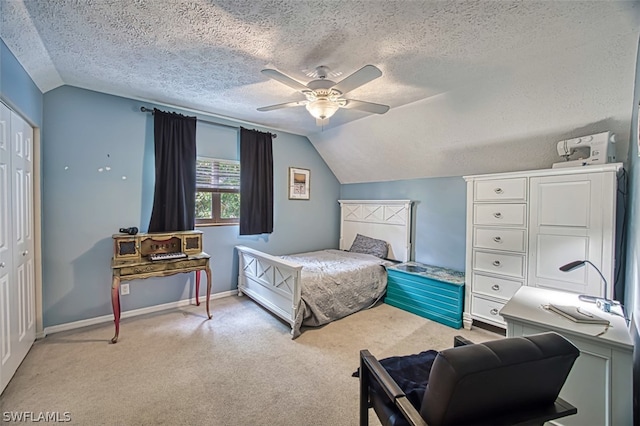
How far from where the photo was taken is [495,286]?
291 centimetres

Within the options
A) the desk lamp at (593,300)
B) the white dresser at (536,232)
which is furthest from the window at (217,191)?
the desk lamp at (593,300)

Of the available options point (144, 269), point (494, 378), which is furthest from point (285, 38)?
point (144, 269)

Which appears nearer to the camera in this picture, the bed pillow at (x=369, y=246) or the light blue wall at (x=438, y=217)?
the light blue wall at (x=438, y=217)

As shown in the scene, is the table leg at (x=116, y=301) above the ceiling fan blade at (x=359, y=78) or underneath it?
underneath

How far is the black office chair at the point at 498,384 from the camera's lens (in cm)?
96

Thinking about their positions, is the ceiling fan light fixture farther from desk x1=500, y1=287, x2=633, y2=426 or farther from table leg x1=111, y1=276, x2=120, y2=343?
table leg x1=111, y1=276, x2=120, y2=343

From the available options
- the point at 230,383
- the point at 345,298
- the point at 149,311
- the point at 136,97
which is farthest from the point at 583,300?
the point at 136,97

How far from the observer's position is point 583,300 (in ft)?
5.94

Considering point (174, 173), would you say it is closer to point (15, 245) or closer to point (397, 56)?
point (15, 245)

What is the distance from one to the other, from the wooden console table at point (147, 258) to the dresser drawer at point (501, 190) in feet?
10.2

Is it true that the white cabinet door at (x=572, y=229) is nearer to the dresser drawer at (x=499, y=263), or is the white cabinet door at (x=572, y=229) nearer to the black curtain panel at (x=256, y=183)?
the dresser drawer at (x=499, y=263)

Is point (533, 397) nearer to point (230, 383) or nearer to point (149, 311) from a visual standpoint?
point (230, 383)

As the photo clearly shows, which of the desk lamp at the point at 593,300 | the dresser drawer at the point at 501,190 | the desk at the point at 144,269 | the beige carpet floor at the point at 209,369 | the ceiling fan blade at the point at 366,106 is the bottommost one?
the beige carpet floor at the point at 209,369

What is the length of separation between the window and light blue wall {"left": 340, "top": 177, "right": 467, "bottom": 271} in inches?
97.0
